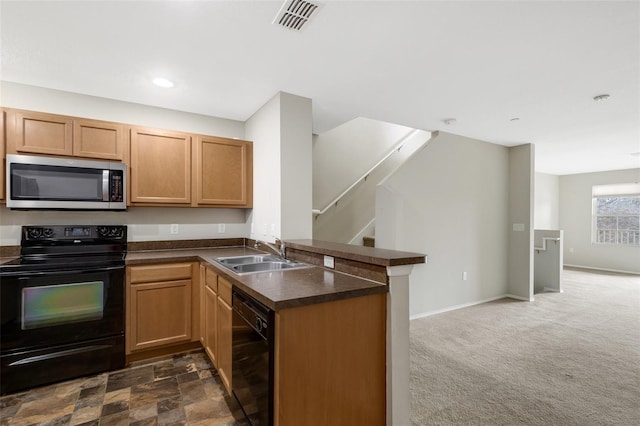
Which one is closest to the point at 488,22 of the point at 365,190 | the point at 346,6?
the point at 346,6

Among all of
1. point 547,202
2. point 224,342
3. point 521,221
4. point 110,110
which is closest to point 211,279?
point 224,342

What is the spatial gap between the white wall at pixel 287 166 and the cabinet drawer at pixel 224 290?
2.49ft

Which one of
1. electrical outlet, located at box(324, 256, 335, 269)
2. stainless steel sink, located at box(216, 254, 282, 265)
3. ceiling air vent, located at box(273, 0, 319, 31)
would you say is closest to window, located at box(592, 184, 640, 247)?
electrical outlet, located at box(324, 256, 335, 269)

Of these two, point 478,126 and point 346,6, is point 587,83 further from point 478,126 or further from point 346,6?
point 346,6

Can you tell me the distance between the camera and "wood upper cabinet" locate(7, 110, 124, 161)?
248 cm

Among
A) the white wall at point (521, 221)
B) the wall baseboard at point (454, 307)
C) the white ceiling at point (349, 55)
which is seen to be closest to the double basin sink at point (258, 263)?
the white ceiling at point (349, 55)

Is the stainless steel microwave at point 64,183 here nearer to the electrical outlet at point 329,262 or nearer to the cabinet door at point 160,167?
the cabinet door at point 160,167

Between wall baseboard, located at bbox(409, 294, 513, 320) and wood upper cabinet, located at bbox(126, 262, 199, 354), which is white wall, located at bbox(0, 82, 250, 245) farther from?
wall baseboard, located at bbox(409, 294, 513, 320)

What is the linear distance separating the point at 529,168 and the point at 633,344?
8.61 feet

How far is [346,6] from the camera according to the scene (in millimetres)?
1705

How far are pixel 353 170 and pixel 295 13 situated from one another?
3.35 metres

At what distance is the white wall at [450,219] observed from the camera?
12.9 feet

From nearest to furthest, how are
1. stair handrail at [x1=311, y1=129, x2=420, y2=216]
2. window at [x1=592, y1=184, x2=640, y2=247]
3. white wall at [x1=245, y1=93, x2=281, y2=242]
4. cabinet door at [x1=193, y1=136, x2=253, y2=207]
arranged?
white wall at [x1=245, y1=93, x2=281, y2=242]
cabinet door at [x1=193, y1=136, x2=253, y2=207]
stair handrail at [x1=311, y1=129, x2=420, y2=216]
window at [x1=592, y1=184, x2=640, y2=247]

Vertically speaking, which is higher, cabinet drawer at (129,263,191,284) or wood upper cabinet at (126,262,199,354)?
cabinet drawer at (129,263,191,284)
